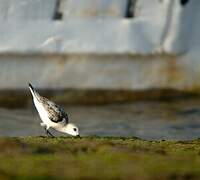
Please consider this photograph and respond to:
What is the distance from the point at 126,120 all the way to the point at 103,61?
129 centimetres

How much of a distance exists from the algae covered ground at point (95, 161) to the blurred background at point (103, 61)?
6415mm

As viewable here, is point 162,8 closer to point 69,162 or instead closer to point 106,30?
point 106,30

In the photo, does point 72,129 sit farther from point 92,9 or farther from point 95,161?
point 92,9

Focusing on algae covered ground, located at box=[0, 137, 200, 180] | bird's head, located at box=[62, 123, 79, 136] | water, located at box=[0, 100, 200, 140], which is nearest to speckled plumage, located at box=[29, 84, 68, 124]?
bird's head, located at box=[62, 123, 79, 136]

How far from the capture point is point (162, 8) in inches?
648

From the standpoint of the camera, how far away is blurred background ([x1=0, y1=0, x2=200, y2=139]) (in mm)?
16172

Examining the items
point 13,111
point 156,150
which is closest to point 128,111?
point 13,111

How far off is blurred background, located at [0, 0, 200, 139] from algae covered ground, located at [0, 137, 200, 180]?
641 cm

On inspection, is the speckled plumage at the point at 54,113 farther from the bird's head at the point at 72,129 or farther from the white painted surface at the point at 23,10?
the white painted surface at the point at 23,10

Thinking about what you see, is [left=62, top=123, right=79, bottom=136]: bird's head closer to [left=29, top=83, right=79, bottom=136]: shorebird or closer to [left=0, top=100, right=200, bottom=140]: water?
[left=29, top=83, right=79, bottom=136]: shorebird

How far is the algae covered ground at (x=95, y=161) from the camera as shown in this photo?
24.5 feet

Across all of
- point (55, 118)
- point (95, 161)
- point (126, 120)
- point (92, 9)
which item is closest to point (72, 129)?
point (55, 118)

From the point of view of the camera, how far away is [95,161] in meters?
8.16

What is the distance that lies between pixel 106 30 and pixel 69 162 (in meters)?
8.41
